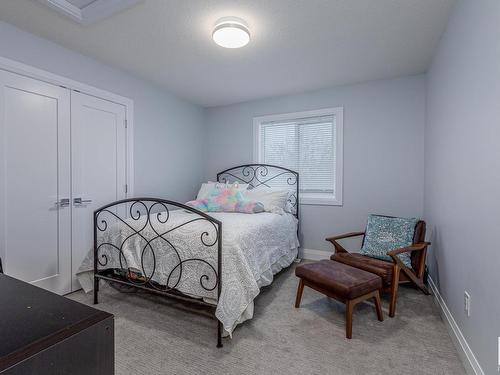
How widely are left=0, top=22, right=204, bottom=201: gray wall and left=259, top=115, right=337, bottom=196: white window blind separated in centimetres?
118

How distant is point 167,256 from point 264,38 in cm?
209

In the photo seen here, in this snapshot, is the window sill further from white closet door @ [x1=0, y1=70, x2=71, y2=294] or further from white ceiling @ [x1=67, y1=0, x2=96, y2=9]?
white ceiling @ [x1=67, y1=0, x2=96, y2=9]

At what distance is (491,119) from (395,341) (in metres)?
1.56

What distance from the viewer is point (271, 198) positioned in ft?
11.6

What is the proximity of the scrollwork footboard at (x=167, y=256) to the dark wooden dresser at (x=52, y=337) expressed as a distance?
1284 mm

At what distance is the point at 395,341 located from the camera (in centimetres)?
195

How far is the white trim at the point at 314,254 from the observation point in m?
3.78

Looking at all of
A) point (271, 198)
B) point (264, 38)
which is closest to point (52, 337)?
point (264, 38)

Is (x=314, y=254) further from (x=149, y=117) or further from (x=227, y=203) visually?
(x=149, y=117)

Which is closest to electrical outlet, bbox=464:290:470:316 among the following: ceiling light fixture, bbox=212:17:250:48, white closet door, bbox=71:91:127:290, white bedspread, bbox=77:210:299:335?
white bedspread, bbox=77:210:299:335

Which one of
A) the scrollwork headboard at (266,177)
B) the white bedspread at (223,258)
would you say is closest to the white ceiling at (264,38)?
the scrollwork headboard at (266,177)

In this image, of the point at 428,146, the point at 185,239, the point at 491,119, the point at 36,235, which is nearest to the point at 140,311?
the point at 185,239

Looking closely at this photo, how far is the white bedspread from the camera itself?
1.96m

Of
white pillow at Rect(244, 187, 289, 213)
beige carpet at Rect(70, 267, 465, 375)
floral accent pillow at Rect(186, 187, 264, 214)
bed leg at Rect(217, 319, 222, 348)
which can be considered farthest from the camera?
white pillow at Rect(244, 187, 289, 213)
